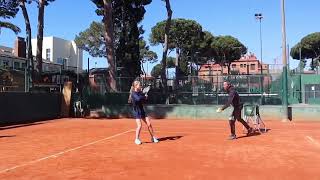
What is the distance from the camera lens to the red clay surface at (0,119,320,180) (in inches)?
365

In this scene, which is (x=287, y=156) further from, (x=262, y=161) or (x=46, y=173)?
(x=46, y=173)

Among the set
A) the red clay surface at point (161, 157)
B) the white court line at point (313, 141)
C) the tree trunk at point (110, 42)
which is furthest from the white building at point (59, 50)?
the white court line at point (313, 141)

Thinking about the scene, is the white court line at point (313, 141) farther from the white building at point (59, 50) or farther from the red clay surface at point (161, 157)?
the white building at point (59, 50)

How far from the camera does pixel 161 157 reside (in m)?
11.3

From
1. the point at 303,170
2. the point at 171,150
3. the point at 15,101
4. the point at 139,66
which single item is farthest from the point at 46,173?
the point at 139,66

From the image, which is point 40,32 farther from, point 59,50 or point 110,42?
point 59,50

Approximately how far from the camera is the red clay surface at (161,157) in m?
9.27

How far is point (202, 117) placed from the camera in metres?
26.9

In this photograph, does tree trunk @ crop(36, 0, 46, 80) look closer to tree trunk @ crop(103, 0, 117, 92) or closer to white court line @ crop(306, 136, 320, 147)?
tree trunk @ crop(103, 0, 117, 92)

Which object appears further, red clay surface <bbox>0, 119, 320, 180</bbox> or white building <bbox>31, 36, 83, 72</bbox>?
white building <bbox>31, 36, 83, 72</bbox>

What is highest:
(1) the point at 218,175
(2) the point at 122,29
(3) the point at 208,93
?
(2) the point at 122,29

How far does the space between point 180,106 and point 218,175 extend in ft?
60.3

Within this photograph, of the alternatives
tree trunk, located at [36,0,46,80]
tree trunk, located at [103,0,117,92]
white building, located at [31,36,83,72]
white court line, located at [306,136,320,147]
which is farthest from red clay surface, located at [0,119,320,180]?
white building, located at [31,36,83,72]

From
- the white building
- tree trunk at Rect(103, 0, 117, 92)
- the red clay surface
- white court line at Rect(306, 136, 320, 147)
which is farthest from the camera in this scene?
the white building
